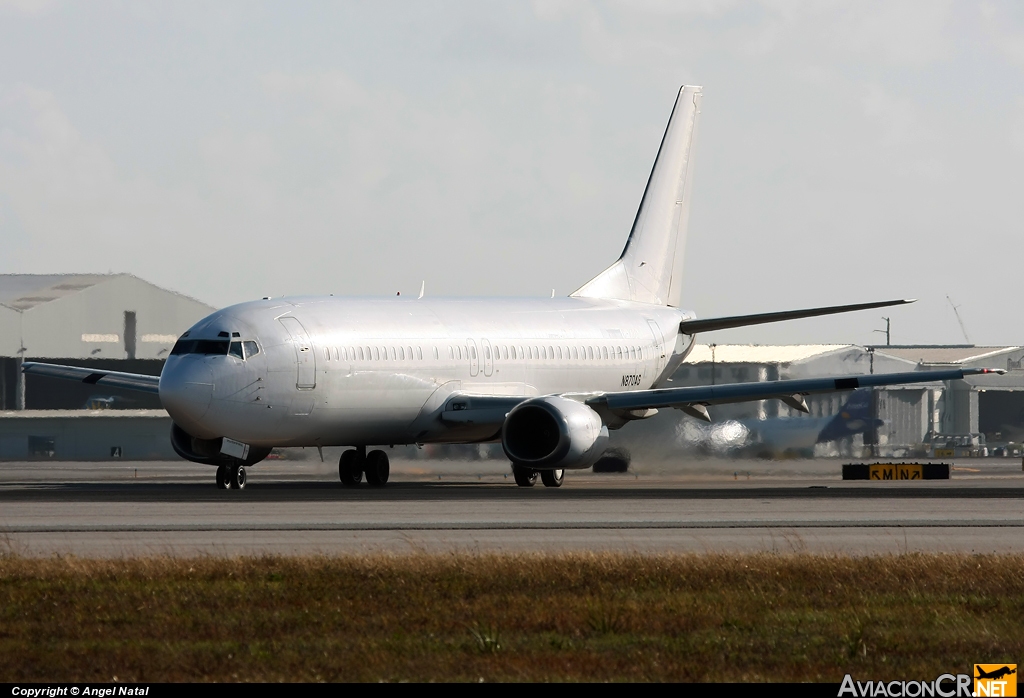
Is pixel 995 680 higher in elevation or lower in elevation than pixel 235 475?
higher

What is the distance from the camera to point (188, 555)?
19.6 metres

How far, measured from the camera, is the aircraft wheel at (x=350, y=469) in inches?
1614

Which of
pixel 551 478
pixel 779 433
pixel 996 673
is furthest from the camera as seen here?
pixel 779 433

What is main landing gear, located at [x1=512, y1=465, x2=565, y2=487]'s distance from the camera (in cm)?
3994

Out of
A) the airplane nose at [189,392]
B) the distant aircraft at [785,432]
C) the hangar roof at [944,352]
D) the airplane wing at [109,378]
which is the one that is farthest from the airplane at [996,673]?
the hangar roof at [944,352]

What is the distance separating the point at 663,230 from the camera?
51.0 m

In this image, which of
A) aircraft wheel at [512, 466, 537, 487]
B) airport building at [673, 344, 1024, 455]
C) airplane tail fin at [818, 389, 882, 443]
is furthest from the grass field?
airport building at [673, 344, 1024, 455]

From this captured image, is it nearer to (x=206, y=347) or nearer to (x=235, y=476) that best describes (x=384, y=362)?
(x=235, y=476)

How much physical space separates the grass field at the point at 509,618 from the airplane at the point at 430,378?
17.0 m

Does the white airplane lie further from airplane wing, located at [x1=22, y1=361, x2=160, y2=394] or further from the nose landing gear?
airplane wing, located at [x1=22, y1=361, x2=160, y2=394]

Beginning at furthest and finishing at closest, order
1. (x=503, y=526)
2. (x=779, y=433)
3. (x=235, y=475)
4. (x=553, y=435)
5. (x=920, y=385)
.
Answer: (x=920, y=385) → (x=779, y=433) → (x=553, y=435) → (x=235, y=475) → (x=503, y=526)

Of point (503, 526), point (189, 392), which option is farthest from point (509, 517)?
point (189, 392)

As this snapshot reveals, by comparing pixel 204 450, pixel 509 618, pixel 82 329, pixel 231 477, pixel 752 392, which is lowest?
pixel 231 477

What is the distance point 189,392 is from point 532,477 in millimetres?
9452
